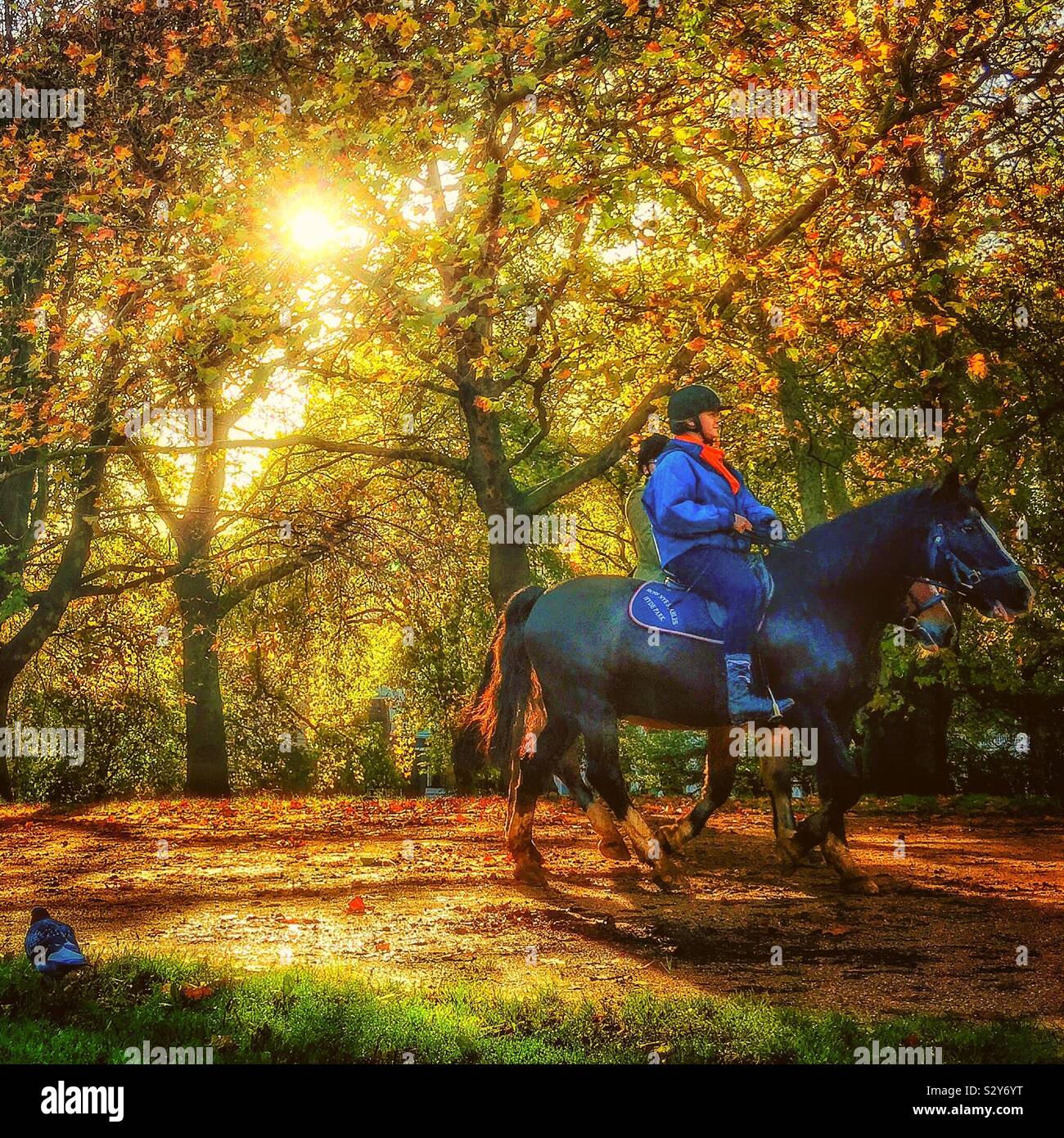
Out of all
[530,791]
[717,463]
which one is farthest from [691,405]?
[530,791]

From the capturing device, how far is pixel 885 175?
14.3m

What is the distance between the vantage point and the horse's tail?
1103 cm

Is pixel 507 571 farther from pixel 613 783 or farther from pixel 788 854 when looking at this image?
pixel 613 783

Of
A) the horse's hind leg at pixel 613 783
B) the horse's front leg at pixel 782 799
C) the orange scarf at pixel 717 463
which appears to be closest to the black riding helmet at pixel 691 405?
the orange scarf at pixel 717 463

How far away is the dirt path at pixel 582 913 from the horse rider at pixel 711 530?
71.6 inches

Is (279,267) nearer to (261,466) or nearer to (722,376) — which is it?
(722,376)

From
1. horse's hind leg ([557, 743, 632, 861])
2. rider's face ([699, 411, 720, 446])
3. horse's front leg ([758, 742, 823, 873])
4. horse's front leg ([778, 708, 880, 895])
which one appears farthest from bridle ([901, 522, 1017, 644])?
horse's hind leg ([557, 743, 632, 861])

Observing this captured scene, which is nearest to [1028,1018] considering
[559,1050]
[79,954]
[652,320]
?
[559,1050]

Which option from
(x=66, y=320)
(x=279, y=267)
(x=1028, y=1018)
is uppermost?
(x=66, y=320)

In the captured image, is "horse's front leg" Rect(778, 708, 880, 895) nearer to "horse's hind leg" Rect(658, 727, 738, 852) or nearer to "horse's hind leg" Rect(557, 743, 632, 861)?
"horse's hind leg" Rect(658, 727, 738, 852)

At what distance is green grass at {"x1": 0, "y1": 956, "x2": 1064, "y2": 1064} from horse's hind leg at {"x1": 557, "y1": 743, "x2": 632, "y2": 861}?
387 cm

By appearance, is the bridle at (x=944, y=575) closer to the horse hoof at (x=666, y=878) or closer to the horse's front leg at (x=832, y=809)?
the horse's front leg at (x=832, y=809)

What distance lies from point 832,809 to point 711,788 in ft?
4.24
